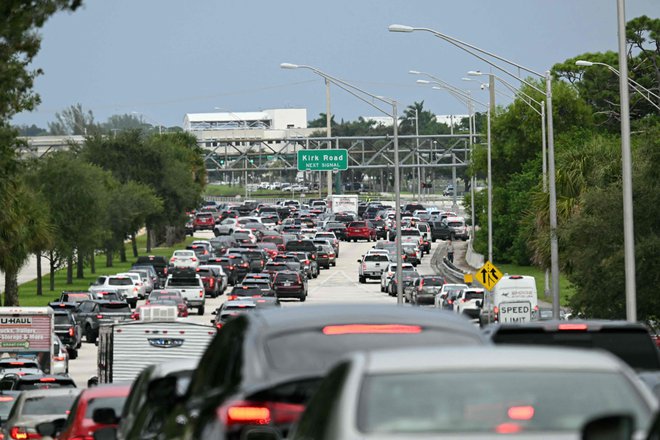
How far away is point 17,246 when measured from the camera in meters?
A: 65.9

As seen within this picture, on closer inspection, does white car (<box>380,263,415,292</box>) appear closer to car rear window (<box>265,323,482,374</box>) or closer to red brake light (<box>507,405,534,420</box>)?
car rear window (<box>265,323,482,374</box>)

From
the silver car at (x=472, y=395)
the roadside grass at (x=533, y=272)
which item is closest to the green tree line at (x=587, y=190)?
the roadside grass at (x=533, y=272)

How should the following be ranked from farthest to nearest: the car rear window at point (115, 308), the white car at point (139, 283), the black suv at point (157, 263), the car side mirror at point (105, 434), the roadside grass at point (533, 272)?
the black suv at point (157, 263) < the roadside grass at point (533, 272) < the white car at point (139, 283) < the car rear window at point (115, 308) < the car side mirror at point (105, 434)

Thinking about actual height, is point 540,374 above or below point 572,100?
below

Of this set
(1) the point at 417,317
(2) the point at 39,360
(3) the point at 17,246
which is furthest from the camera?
(3) the point at 17,246

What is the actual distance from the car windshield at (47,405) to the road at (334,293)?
20559 millimetres

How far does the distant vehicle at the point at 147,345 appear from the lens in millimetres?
33188

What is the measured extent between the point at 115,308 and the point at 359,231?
60748mm

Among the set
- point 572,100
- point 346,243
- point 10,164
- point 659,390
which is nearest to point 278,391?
point 659,390

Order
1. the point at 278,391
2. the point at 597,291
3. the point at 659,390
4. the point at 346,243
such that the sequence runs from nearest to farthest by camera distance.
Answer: the point at 278,391
the point at 659,390
the point at 597,291
the point at 346,243

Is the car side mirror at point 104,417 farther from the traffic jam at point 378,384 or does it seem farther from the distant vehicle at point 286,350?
the distant vehicle at point 286,350

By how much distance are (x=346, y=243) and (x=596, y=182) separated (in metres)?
72.9

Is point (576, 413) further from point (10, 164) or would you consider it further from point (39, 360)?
point (10, 164)

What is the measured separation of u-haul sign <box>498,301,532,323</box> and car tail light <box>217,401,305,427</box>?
37.1 meters
